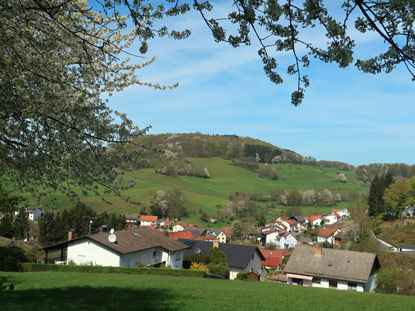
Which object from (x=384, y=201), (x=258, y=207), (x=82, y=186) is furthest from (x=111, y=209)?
(x=82, y=186)

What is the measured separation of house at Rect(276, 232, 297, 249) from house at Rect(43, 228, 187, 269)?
56951 mm

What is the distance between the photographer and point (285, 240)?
94688 mm

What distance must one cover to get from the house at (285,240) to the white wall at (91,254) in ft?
208

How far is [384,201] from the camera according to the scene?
8719cm

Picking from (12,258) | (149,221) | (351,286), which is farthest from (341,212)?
(12,258)

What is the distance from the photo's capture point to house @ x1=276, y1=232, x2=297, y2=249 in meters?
92.9

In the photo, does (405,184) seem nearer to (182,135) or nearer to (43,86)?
(43,86)

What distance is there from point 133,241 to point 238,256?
56.0 feet

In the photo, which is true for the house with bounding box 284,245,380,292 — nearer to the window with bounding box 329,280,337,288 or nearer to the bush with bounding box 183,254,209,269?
the window with bounding box 329,280,337,288

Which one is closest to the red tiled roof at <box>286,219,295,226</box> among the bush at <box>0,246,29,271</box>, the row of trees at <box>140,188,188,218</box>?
the row of trees at <box>140,188,188,218</box>

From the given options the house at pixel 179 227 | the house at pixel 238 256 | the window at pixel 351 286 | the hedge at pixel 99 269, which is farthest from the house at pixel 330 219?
the hedge at pixel 99 269

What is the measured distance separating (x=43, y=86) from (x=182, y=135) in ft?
629

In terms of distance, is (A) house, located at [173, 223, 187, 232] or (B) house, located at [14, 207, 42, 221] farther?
(A) house, located at [173, 223, 187, 232]

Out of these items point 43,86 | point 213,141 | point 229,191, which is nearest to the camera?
point 43,86
